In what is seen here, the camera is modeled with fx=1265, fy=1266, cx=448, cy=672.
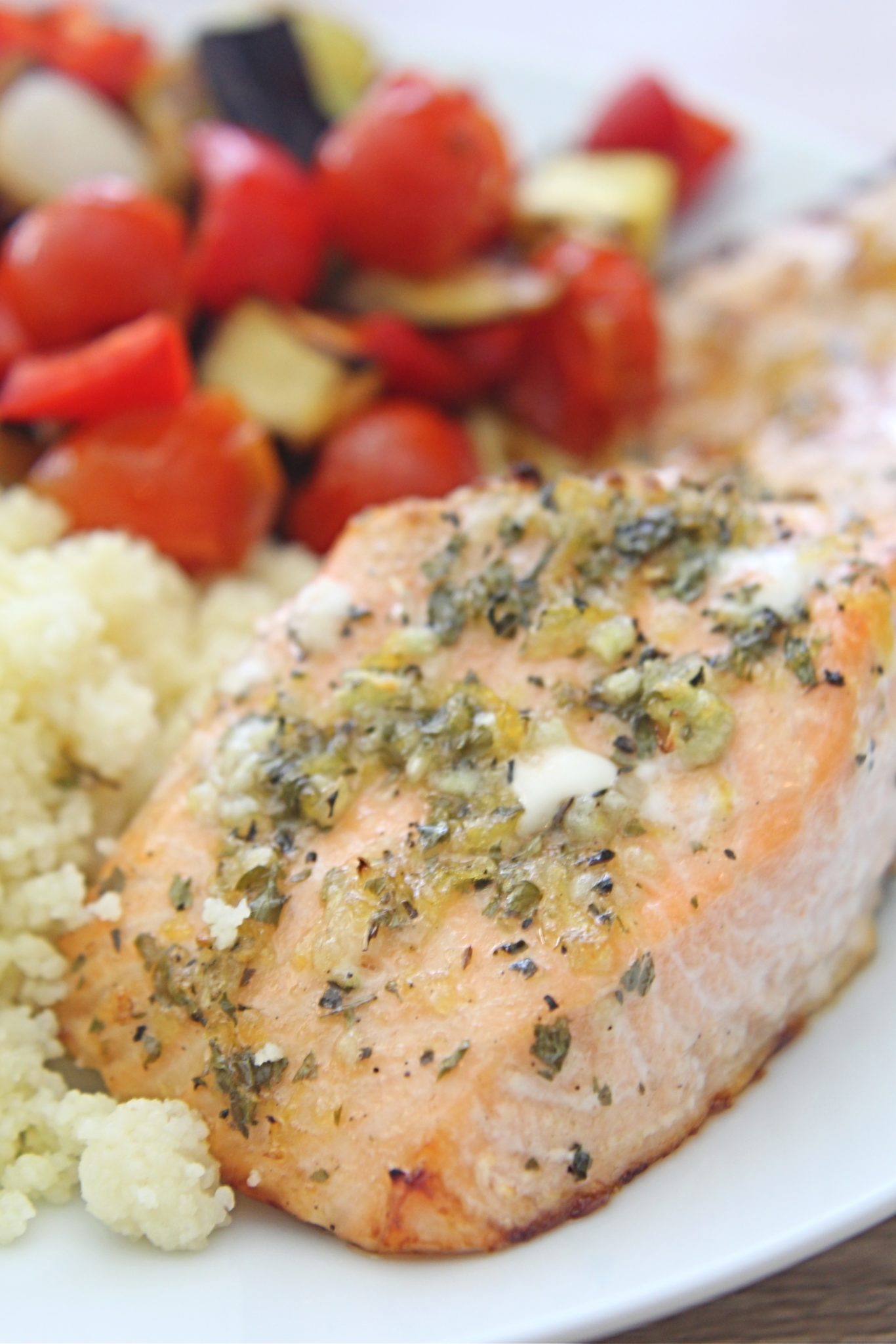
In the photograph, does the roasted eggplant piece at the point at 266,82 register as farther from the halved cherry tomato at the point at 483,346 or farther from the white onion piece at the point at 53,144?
the halved cherry tomato at the point at 483,346

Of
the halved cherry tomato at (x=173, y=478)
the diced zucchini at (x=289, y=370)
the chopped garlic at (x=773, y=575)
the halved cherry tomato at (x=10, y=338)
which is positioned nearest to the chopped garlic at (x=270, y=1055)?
the chopped garlic at (x=773, y=575)

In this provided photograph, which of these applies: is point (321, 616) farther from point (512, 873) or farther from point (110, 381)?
point (110, 381)

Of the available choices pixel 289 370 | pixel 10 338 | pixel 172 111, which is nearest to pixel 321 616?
pixel 289 370

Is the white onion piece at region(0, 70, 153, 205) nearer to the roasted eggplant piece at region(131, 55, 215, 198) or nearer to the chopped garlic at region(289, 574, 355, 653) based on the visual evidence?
the roasted eggplant piece at region(131, 55, 215, 198)

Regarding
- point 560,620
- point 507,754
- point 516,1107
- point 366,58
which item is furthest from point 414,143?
point 516,1107

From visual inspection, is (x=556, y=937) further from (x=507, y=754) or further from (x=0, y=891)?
(x=0, y=891)

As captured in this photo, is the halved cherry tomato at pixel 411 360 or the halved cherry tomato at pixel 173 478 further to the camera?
the halved cherry tomato at pixel 411 360
